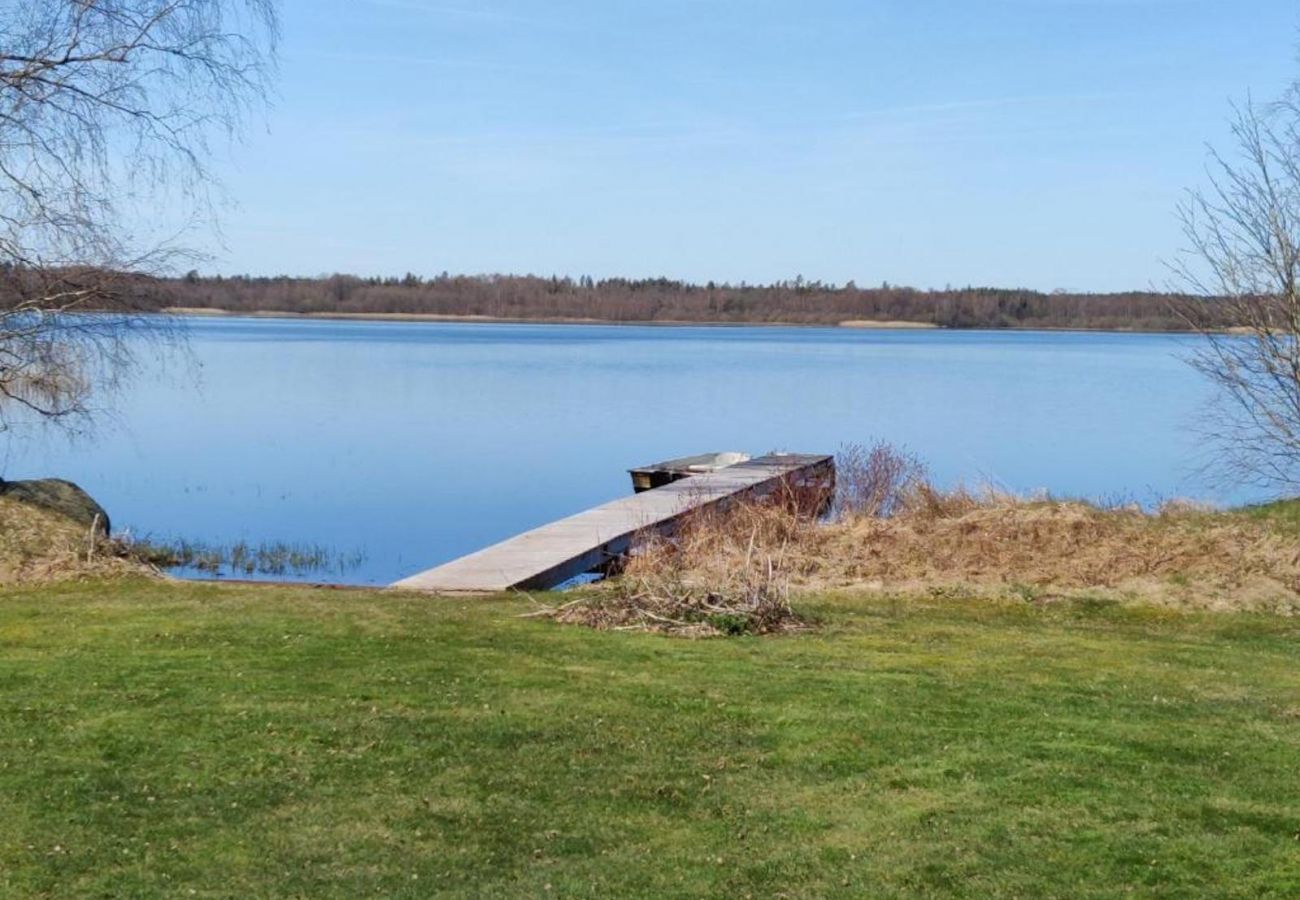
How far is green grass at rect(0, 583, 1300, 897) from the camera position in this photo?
493 cm

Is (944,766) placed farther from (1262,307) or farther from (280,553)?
(280,553)

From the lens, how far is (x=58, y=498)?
13.3 m

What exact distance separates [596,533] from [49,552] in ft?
21.0

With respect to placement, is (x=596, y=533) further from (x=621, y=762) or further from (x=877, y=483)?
(x=621, y=762)

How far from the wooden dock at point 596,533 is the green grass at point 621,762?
3150 mm

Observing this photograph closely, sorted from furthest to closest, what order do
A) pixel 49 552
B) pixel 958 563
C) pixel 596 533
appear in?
1. pixel 596 533
2. pixel 958 563
3. pixel 49 552

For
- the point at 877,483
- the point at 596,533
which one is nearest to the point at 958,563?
the point at 596,533

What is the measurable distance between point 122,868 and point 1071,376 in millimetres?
61737

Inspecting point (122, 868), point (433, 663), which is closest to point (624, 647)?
point (433, 663)

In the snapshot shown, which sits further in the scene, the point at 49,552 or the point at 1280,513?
the point at 1280,513

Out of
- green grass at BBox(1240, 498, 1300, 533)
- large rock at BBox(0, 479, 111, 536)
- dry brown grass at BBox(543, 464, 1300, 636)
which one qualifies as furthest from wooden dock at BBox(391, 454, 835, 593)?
green grass at BBox(1240, 498, 1300, 533)

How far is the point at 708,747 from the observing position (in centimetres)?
646

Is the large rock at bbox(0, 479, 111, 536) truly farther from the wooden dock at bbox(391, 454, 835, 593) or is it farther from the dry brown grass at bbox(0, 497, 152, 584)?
the wooden dock at bbox(391, 454, 835, 593)

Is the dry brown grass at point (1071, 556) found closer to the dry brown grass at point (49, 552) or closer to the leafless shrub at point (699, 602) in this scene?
the leafless shrub at point (699, 602)
